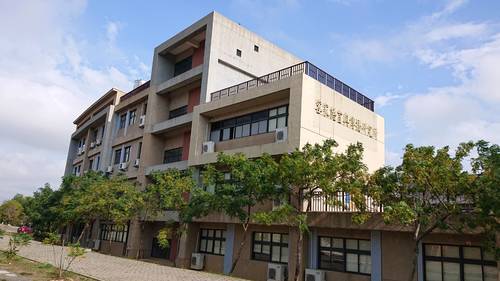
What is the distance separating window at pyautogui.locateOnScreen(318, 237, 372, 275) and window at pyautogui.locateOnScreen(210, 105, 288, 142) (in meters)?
5.94

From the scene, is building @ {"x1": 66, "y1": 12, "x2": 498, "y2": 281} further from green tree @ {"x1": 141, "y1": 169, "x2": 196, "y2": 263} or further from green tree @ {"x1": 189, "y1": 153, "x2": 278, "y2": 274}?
green tree @ {"x1": 189, "y1": 153, "x2": 278, "y2": 274}

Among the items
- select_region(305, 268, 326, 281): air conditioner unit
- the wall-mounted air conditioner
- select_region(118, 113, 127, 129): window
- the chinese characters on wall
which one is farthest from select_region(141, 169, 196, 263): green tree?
select_region(118, 113, 127, 129): window

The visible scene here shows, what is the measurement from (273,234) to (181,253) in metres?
5.82

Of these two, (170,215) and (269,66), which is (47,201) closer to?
(170,215)

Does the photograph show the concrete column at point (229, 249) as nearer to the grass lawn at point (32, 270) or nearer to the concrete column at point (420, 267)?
the grass lawn at point (32, 270)

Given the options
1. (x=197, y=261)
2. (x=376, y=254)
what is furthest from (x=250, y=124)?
(x=376, y=254)

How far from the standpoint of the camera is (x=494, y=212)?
1042 centimetres

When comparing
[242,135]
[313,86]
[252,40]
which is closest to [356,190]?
[313,86]

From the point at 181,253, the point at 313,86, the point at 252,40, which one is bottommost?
the point at 181,253

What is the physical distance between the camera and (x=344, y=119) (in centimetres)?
2070

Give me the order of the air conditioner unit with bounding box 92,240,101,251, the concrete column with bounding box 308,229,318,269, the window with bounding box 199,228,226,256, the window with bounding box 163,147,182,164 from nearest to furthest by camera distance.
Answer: the concrete column with bounding box 308,229,318,269
the window with bounding box 199,228,226,256
the window with bounding box 163,147,182,164
the air conditioner unit with bounding box 92,240,101,251

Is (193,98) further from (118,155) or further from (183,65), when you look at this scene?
(118,155)

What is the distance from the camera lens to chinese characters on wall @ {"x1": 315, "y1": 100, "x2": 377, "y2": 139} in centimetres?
1934

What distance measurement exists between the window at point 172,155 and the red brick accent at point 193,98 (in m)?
2.90
